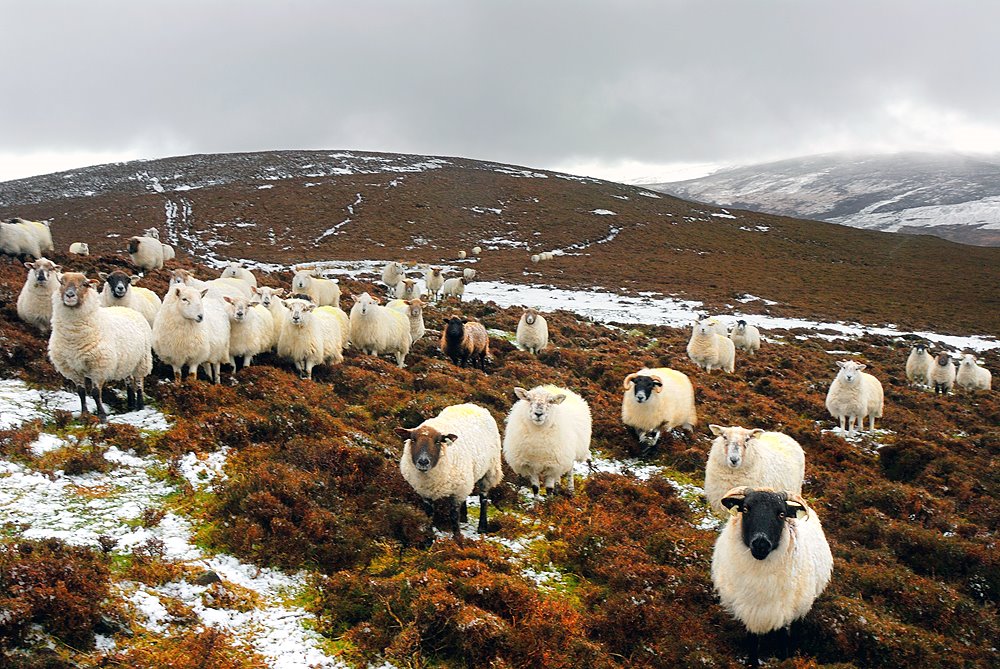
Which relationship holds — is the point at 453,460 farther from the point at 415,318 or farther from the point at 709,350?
the point at 709,350

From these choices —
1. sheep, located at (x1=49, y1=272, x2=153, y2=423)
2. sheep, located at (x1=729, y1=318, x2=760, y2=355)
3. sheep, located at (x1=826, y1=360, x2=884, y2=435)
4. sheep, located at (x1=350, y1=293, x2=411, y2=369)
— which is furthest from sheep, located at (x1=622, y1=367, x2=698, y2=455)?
sheep, located at (x1=729, y1=318, x2=760, y2=355)

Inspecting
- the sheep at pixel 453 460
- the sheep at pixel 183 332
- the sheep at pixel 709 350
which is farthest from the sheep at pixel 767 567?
the sheep at pixel 709 350

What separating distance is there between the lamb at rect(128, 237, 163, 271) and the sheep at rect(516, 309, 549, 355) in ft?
50.4

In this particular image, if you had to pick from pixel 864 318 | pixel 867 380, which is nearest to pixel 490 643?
pixel 867 380

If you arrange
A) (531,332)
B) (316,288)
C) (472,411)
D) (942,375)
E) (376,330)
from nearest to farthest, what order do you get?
(472,411), (376,330), (531,332), (316,288), (942,375)

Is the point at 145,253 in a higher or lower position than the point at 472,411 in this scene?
higher

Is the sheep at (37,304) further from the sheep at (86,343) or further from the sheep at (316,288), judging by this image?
the sheep at (316,288)

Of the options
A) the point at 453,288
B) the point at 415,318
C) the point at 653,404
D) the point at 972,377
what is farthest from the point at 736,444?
the point at 453,288

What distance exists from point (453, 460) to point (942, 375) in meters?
23.0

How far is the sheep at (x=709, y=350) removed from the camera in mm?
19812

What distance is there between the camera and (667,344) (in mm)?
25547

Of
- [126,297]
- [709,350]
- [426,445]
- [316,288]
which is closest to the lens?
[426,445]

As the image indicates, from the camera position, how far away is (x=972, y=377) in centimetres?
2217

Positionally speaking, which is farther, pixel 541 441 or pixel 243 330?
pixel 243 330
